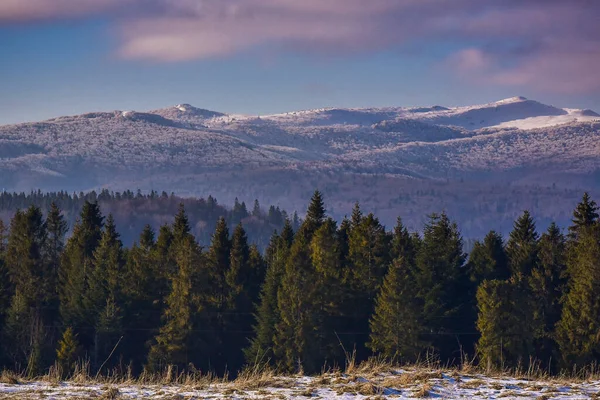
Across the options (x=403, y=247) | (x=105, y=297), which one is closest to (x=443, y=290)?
(x=403, y=247)

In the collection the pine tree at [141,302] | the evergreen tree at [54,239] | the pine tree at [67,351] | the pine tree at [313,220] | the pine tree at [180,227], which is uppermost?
the pine tree at [313,220]

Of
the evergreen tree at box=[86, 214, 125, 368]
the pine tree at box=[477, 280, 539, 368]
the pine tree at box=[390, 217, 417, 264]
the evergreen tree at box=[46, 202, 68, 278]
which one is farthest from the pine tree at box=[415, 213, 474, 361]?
the evergreen tree at box=[46, 202, 68, 278]

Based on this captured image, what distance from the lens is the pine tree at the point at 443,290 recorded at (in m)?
68.6

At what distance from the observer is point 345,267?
73.8 meters

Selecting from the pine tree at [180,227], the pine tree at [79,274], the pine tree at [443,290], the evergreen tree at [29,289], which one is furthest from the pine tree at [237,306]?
the pine tree at [443,290]

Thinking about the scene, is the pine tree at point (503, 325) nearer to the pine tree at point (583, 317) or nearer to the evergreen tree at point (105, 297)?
the pine tree at point (583, 317)

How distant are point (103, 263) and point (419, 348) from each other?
29.4m

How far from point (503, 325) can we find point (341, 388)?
40.7 meters

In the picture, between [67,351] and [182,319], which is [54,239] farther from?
[182,319]

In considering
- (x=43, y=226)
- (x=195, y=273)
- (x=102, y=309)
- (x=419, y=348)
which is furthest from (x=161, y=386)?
(x=43, y=226)

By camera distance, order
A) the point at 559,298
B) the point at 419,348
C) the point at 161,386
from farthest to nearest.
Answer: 1. the point at 559,298
2. the point at 419,348
3. the point at 161,386

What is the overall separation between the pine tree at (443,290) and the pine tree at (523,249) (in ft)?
13.8

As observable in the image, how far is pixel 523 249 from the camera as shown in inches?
2972

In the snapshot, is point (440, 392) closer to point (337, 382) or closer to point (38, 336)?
point (337, 382)
